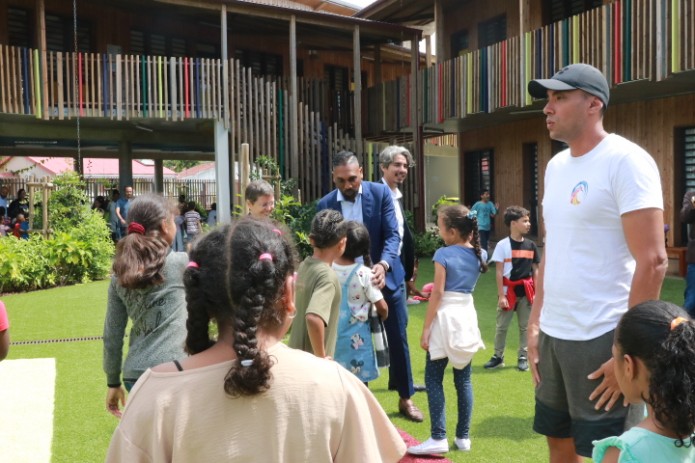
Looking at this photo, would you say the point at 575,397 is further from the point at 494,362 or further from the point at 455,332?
the point at 494,362

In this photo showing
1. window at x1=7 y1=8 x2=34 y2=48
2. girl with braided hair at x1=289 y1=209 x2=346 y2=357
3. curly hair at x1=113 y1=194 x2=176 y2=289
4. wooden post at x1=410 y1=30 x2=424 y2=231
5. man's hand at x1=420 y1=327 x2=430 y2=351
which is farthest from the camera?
wooden post at x1=410 y1=30 x2=424 y2=231

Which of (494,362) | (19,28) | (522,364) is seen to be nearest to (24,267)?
(19,28)

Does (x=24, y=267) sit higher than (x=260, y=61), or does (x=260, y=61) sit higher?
(x=260, y=61)

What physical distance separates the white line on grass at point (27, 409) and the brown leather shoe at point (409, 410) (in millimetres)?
2542

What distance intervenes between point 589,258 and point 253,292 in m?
1.65

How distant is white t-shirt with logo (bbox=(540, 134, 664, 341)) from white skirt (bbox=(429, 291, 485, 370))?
158 cm

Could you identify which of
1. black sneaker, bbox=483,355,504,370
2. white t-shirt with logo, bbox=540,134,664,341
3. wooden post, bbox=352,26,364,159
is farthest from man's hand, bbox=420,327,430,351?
wooden post, bbox=352,26,364,159

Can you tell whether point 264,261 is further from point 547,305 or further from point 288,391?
point 547,305

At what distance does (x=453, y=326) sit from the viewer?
181 inches

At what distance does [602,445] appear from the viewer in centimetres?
216

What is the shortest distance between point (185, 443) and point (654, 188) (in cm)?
203

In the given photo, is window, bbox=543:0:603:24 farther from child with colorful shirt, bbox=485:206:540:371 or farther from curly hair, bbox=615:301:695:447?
curly hair, bbox=615:301:695:447

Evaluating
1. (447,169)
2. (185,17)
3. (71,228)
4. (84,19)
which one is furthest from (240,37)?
(447,169)

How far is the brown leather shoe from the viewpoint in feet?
17.3
